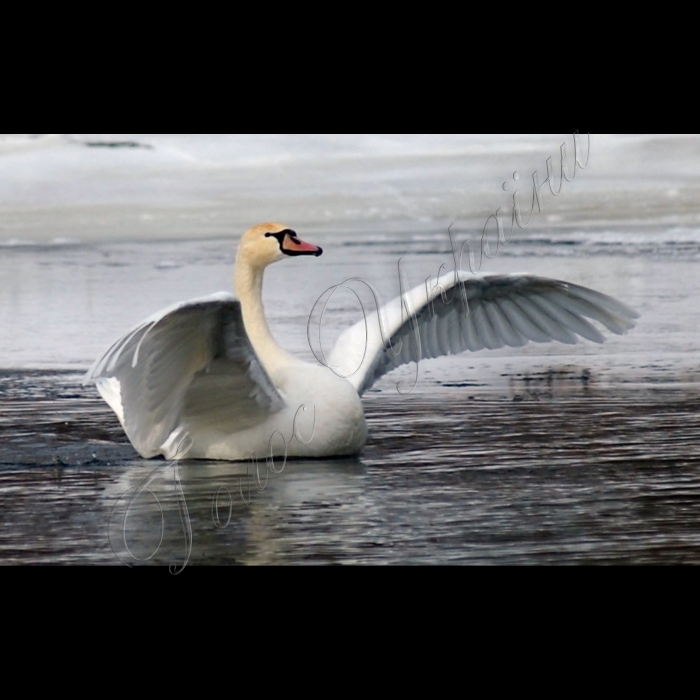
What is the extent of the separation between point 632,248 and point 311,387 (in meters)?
1.16

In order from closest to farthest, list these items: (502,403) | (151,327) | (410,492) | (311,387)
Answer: (151,327), (410,492), (311,387), (502,403)

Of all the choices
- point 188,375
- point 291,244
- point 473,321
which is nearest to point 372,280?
point 291,244

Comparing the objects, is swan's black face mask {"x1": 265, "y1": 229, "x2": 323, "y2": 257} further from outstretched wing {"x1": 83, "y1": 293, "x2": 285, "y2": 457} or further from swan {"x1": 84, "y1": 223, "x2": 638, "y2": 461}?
outstretched wing {"x1": 83, "y1": 293, "x2": 285, "y2": 457}

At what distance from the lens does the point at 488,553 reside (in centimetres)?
400

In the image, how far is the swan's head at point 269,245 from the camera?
475cm

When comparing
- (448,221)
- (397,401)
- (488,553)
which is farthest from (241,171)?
(488,553)

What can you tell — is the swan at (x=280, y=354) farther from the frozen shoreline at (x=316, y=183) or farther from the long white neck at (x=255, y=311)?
the frozen shoreline at (x=316, y=183)

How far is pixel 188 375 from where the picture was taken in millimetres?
4367

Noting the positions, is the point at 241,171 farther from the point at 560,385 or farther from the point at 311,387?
the point at 560,385

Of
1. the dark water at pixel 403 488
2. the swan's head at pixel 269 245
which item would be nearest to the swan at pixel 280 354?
the swan's head at pixel 269 245

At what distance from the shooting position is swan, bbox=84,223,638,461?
4.20 meters

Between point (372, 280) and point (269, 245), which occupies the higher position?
point (269, 245)

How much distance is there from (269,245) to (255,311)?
225 millimetres

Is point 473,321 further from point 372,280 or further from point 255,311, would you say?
point 255,311
